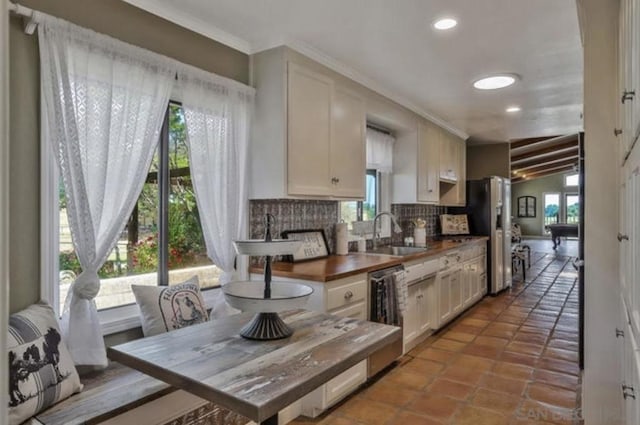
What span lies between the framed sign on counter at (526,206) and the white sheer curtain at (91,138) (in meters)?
19.3

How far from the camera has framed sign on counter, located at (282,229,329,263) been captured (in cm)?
305

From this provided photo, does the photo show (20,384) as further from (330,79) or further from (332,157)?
(330,79)

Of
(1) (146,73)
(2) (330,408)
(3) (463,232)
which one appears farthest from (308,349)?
(3) (463,232)

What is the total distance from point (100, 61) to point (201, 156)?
710 mm

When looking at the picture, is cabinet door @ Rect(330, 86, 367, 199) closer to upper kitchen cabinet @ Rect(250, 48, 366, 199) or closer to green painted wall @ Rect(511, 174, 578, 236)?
upper kitchen cabinet @ Rect(250, 48, 366, 199)

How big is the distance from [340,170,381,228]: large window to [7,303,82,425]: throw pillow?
2.54 metres

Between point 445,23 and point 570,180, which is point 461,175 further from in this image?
point 570,180

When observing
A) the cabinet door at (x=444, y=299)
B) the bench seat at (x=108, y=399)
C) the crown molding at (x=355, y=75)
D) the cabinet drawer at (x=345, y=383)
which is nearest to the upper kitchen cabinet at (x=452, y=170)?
the crown molding at (x=355, y=75)

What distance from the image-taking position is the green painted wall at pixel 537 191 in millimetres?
17484

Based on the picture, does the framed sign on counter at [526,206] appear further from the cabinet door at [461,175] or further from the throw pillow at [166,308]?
the throw pillow at [166,308]

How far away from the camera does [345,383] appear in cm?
257

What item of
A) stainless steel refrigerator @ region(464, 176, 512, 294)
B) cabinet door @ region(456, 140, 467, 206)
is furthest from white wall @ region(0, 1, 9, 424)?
stainless steel refrigerator @ region(464, 176, 512, 294)

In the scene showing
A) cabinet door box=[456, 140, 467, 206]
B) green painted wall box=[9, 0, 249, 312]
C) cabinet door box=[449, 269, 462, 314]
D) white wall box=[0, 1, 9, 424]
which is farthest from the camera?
cabinet door box=[456, 140, 467, 206]

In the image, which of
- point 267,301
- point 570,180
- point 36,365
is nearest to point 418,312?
point 267,301
